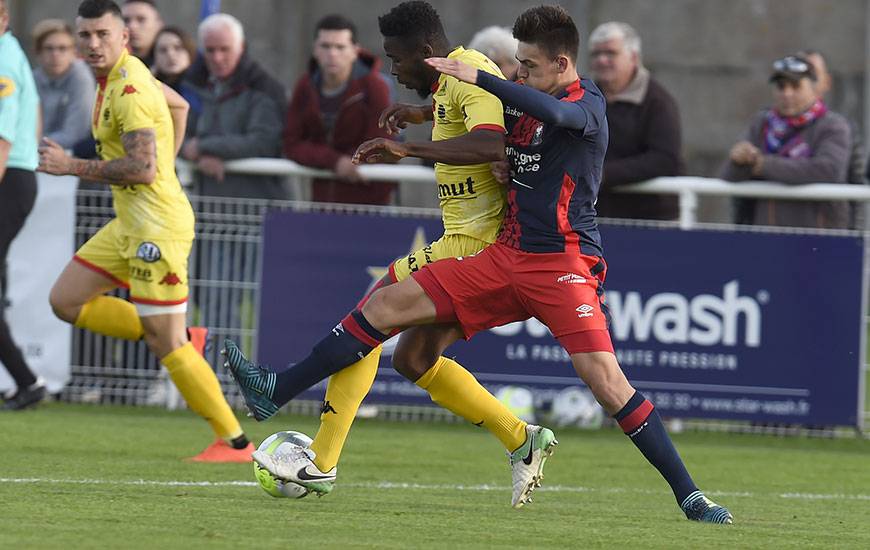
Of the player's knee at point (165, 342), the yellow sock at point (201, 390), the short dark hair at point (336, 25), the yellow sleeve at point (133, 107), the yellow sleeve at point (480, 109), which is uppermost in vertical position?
the short dark hair at point (336, 25)

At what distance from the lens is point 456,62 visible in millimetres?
6477

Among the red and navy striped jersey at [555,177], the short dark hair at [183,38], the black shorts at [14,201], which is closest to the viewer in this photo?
the red and navy striped jersey at [555,177]

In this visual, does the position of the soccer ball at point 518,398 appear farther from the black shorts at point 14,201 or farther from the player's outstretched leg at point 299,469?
the player's outstretched leg at point 299,469

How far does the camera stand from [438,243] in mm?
7734

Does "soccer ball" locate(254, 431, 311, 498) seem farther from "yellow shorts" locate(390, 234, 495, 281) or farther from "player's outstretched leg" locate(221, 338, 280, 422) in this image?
"yellow shorts" locate(390, 234, 495, 281)

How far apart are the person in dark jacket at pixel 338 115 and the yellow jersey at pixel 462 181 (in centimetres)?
446

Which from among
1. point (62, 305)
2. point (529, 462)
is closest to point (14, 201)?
point (62, 305)

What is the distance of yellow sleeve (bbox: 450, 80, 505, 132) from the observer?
7078mm

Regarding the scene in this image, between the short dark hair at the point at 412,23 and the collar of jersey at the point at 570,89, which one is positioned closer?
the collar of jersey at the point at 570,89

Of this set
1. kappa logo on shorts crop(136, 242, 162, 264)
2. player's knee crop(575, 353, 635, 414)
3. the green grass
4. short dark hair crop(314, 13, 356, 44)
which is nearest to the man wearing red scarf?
the green grass

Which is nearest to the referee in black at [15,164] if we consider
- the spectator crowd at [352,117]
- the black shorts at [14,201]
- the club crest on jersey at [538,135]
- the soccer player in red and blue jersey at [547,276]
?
the black shorts at [14,201]

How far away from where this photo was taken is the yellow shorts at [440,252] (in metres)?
7.59

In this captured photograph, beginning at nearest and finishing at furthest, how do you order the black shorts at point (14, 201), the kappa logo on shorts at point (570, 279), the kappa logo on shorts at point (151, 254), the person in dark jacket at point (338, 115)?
the kappa logo on shorts at point (570, 279) → the kappa logo on shorts at point (151, 254) → the black shorts at point (14, 201) → the person in dark jacket at point (338, 115)

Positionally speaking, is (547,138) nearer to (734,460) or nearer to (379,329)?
(379,329)
